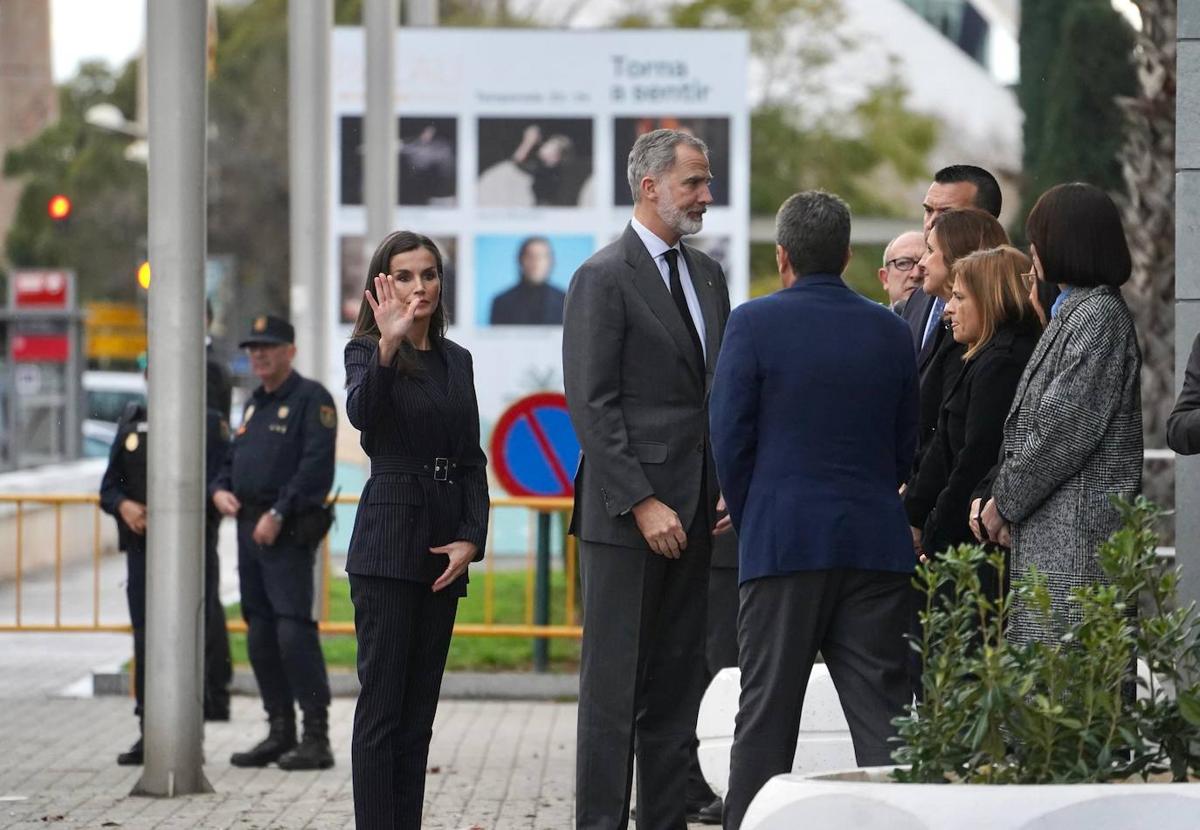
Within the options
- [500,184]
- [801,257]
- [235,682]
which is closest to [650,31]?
[500,184]

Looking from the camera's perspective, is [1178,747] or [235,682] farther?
[235,682]

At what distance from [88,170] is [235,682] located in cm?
5135

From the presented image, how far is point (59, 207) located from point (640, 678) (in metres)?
21.1

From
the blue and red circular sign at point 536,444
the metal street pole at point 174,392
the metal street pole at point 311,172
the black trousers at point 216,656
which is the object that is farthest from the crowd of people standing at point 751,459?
the metal street pole at point 311,172

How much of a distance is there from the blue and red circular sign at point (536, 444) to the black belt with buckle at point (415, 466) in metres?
6.55

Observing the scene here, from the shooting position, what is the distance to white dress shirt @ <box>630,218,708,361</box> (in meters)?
6.99

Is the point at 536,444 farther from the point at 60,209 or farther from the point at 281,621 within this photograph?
the point at 60,209

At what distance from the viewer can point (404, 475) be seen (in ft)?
22.3

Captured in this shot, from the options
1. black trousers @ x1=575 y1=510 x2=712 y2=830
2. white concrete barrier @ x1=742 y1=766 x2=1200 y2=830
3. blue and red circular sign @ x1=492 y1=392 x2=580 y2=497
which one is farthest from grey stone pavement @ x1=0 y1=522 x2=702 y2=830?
white concrete barrier @ x1=742 y1=766 x2=1200 y2=830

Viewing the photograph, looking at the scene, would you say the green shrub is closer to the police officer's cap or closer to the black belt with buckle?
the black belt with buckle

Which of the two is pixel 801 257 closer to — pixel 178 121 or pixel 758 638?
pixel 758 638

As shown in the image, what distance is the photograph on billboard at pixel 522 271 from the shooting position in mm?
20359

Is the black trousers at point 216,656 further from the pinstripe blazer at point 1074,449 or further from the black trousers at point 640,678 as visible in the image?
the pinstripe blazer at point 1074,449

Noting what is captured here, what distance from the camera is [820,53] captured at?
56.8 metres
